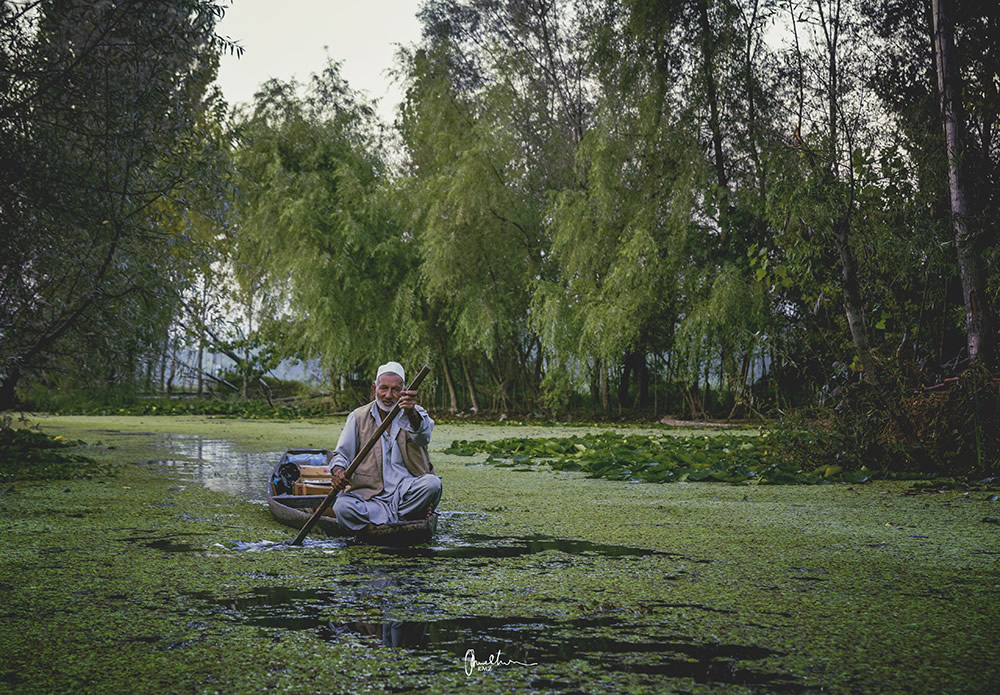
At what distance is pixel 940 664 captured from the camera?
2330mm

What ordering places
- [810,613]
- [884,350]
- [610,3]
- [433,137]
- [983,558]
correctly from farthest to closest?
1. [433,137]
2. [610,3]
3. [884,350]
4. [983,558]
5. [810,613]

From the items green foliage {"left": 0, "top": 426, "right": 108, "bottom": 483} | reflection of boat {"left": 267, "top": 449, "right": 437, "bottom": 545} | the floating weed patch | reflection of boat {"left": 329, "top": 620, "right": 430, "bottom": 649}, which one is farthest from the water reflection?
reflection of boat {"left": 329, "top": 620, "right": 430, "bottom": 649}

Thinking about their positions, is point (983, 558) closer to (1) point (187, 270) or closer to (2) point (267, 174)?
(1) point (187, 270)

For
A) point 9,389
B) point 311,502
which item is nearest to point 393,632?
point 311,502

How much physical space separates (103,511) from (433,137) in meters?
11.8

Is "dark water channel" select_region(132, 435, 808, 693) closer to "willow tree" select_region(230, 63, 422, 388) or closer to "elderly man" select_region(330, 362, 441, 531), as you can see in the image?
"elderly man" select_region(330, 362, 441, 531)

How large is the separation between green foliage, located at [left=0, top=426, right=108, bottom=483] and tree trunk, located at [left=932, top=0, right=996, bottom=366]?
6.81m

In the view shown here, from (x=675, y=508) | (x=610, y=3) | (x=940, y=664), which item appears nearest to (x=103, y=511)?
(x=675, y=508)

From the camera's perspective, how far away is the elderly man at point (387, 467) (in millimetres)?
4379

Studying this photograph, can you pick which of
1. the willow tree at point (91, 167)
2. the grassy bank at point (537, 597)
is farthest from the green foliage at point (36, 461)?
the grassy bank at point (537, 597)

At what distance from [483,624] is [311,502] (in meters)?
2.46

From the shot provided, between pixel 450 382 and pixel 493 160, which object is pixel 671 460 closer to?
pixel 493 160

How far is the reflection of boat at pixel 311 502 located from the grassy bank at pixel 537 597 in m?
0.13

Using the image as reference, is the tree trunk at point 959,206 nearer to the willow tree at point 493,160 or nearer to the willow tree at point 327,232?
the willow tree at point 493,160
